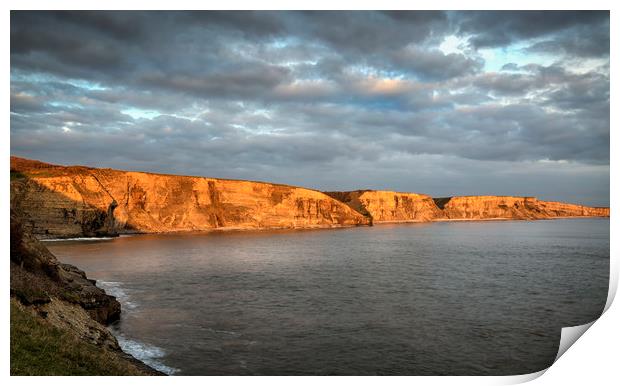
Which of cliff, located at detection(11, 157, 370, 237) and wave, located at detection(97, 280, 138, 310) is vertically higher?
cliff, located at detection(11, 157, 370, 237)

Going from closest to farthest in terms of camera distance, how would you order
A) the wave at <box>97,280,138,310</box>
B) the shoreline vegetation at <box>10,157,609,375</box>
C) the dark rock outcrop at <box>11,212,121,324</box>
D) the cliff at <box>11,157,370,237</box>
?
the shoreline vegetation at <box>10,157,609,375</box> < the dark rock outcrop at <box>11,212,121,324</box> < the wave at <box>97,280,138,310</box> < the cliff at <box>11,157,370,237</box>

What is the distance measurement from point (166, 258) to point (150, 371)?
3567 centimetres

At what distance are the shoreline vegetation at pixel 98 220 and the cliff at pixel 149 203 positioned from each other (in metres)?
0.22

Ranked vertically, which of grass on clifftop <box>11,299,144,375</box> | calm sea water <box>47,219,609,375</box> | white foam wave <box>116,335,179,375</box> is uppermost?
grass on clifftop <box>11,299,144,375</box>

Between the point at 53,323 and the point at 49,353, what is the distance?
9.27ft

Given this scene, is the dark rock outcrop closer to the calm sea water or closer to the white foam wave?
the calm sea water

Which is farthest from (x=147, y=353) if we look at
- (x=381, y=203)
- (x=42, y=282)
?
(x=381, y=203)

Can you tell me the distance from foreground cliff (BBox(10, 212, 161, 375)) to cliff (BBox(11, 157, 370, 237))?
1847 inches

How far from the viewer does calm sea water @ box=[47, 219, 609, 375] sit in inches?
597

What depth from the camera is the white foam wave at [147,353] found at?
45.8 feet

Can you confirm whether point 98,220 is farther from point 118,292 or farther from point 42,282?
point 42,282

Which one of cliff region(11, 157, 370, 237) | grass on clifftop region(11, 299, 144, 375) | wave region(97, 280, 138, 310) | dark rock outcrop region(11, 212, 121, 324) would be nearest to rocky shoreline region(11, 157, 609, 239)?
cliff region(11, 157, 370, 237)
